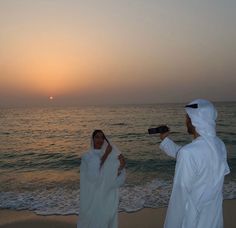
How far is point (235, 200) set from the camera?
9.27 m

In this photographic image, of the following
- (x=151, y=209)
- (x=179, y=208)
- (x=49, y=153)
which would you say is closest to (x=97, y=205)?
(x=179, y=208)

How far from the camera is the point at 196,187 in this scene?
285 centimetres

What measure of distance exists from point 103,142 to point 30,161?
1429 cm

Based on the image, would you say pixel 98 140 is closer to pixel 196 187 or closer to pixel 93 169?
pixel 93 169

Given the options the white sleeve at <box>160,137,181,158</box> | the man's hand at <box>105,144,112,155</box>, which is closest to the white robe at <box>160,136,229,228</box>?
the white sleeve at <box>160,137,181,158</box>

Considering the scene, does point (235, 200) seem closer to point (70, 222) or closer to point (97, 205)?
point (70, 222)

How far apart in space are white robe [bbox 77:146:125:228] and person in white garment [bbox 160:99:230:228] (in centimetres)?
239

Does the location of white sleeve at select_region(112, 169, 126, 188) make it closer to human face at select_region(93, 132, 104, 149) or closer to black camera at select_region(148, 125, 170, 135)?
human face at select_region(93, 132, 104, 149)

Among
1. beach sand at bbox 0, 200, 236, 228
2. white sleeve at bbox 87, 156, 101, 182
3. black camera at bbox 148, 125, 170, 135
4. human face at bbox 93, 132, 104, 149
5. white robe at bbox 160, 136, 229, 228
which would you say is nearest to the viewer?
white robe at bbox 160, 136, 229, 228

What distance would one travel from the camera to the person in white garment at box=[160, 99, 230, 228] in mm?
2771

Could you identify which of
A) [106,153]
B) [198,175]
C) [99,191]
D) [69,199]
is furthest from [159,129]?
[69,199]

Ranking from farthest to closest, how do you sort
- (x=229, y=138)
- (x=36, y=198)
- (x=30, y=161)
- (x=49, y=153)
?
(x=229, y=138) < (x=49, y=153) < (x=30, y=161) < (x=36, y=198)

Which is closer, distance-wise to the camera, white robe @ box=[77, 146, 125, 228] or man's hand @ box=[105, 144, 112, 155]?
white robe @ box=[77, 146, 125, 228]

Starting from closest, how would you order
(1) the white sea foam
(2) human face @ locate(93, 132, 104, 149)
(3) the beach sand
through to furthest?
(2) human face @ locate(93, 132, 104, 149)
(3) the beach sand
(1) the white sea foam
